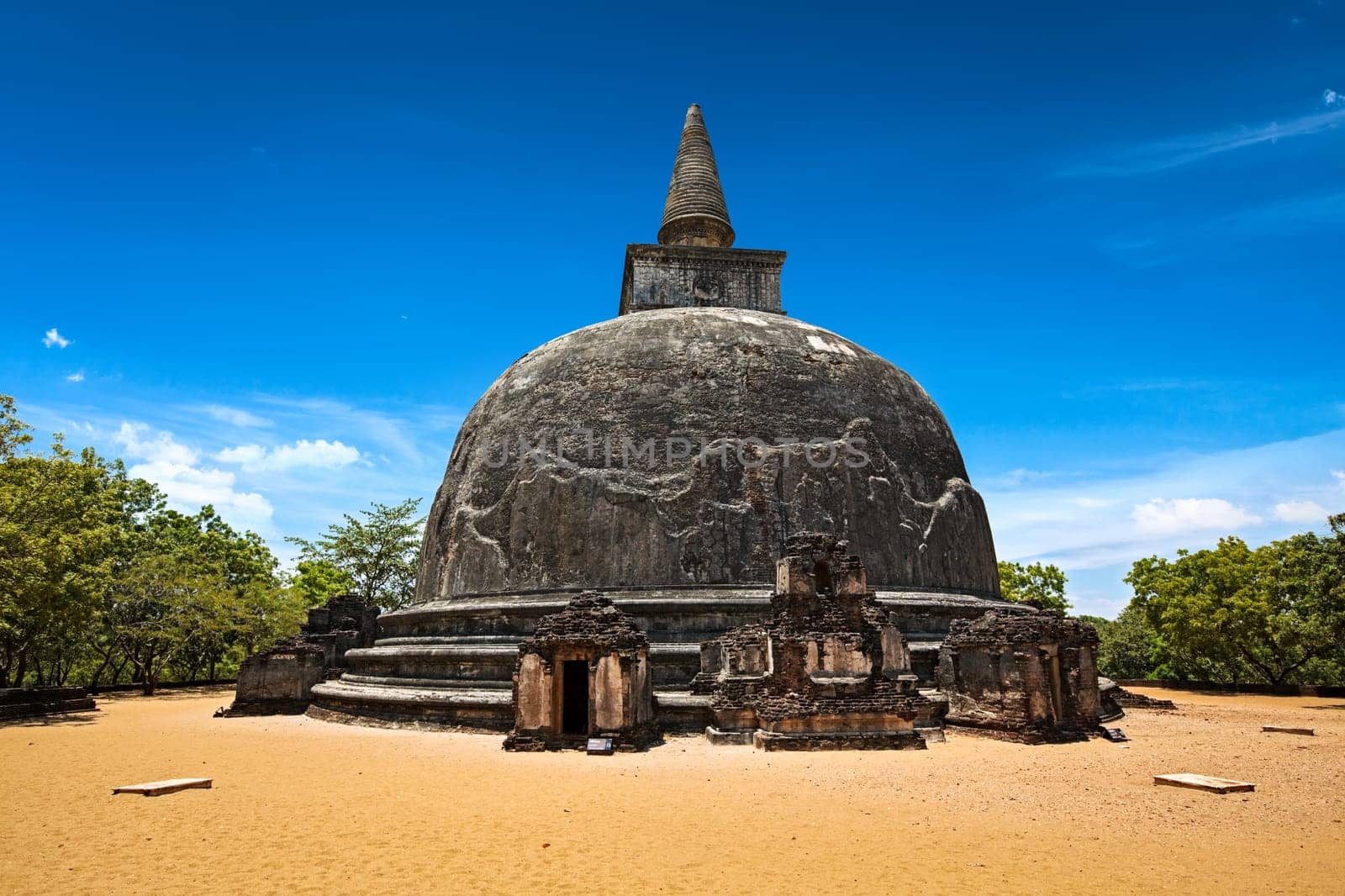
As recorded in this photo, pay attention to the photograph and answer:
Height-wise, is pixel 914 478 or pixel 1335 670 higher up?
pixel 914 478

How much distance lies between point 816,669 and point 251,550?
28.4m

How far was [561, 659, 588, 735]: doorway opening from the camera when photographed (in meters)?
11.2

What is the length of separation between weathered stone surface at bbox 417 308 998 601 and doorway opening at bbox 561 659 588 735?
1.73 metres

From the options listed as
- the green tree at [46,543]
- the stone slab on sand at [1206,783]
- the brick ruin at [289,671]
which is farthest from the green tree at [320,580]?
the stone slab on sand at [1206,783]

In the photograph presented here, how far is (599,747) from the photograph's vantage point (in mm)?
9617

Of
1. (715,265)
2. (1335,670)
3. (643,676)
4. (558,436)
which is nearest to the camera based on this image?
(643,676)

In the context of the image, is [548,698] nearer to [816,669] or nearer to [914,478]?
[816,669]

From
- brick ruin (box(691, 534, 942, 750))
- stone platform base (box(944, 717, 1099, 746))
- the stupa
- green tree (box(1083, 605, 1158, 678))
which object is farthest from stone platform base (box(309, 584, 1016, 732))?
green tree (box(1083, 605, 1158, 678))

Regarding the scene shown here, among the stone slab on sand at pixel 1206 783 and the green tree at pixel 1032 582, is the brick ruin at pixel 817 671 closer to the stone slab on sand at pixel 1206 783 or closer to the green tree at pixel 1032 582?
the stone slab on sand at pixel 1206 783

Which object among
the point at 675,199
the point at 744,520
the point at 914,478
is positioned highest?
the point at 675,199

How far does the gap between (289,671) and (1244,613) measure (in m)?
25.9

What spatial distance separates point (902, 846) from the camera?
5.36 m

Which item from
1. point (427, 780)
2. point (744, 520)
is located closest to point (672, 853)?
point (427, 780)

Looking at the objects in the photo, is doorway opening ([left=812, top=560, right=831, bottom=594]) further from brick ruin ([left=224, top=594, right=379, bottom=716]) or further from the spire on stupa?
the spire on stupa
